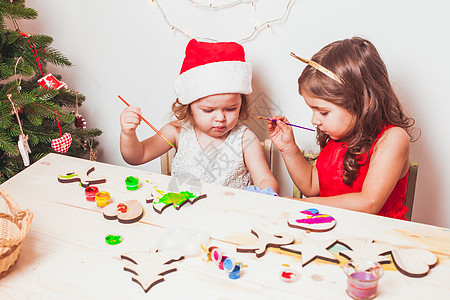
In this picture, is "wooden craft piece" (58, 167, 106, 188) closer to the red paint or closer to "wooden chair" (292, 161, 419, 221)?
the red paint

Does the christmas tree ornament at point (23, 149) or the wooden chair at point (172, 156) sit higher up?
the christmas tree ornament at point (23, 149)

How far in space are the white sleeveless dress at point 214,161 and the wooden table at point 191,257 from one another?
1.32ft

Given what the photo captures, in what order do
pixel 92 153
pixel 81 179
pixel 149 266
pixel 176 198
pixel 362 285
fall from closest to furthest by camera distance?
pixel 362 285, pixel 149 266, pixel 176 198, pixel 81 179, pixel 92 153

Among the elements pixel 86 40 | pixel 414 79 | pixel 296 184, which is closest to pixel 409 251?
pixel 296 184

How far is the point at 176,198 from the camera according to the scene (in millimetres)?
1040

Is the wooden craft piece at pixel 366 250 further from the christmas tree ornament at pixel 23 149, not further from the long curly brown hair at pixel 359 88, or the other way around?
the christmas tree ornament at pixel 23 149

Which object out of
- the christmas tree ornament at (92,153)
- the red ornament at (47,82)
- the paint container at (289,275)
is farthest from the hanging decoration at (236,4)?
the paint container at (289,275)

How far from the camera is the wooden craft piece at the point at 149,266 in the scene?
2.49 ft

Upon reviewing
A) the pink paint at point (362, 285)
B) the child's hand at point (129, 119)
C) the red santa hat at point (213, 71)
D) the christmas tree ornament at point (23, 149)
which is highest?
the red santa hat at point (213, 71)

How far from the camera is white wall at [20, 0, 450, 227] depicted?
1.39 m

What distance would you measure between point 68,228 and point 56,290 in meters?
0.21

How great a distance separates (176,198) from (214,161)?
1.70ft

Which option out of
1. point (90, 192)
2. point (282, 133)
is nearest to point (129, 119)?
point (90, 192)

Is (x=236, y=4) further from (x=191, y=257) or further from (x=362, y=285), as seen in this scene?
(x=362, y=285)
